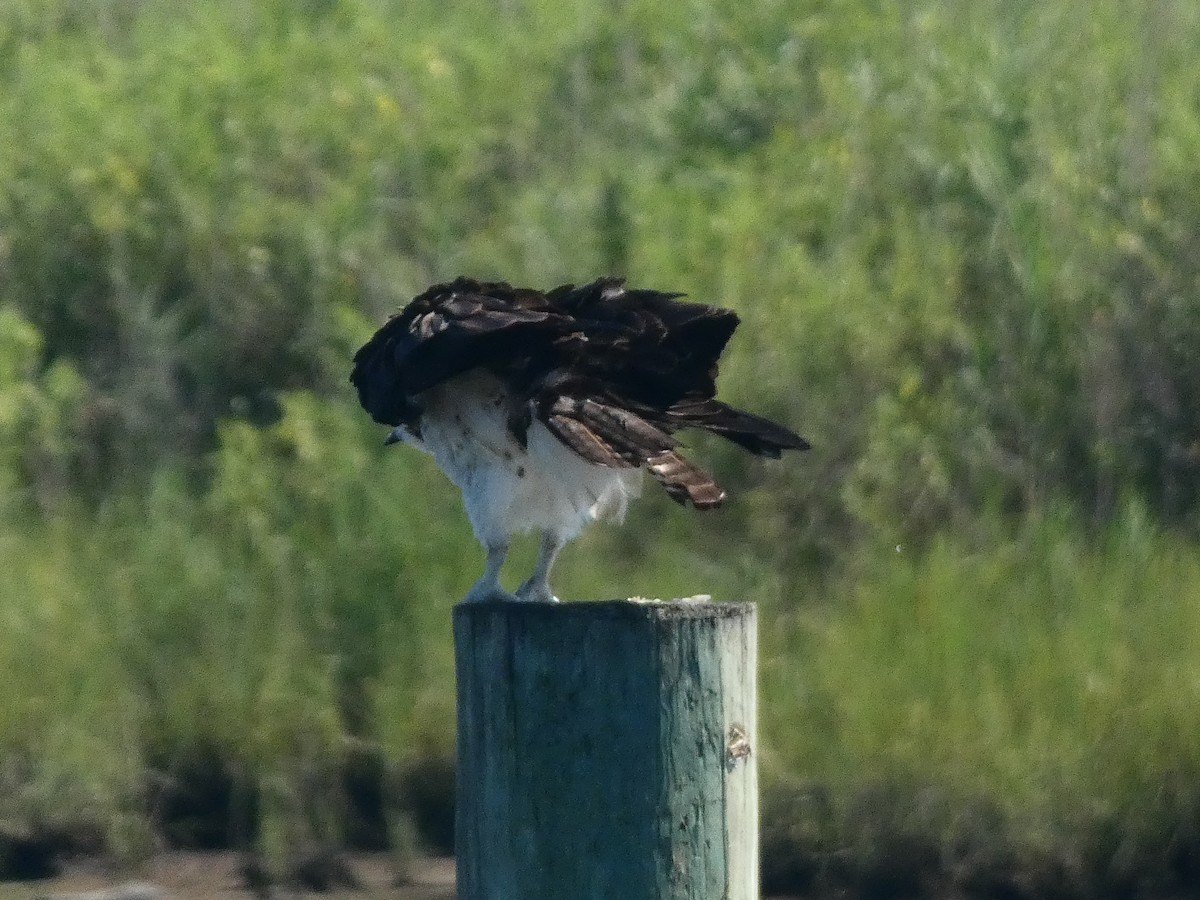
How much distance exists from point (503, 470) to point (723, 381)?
364 cm

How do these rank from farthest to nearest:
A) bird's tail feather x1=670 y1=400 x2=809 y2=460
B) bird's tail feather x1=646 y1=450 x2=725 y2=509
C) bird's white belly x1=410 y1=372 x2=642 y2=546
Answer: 1. bird's white belly x1=410 y1=372 x2=642 y2=546
2. bird's tail feather x1=670 y1=400 x2=809 y2=460
3. bird's tail feather x1=646 y1=450 x2=725 y2=509

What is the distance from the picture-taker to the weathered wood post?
2668 mm

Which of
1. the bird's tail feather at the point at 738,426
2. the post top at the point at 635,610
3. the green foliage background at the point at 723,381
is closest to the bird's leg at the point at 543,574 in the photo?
the bird's tail feather at the point at 738,426

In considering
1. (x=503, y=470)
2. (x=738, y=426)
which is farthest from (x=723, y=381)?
(x=738, y=426)

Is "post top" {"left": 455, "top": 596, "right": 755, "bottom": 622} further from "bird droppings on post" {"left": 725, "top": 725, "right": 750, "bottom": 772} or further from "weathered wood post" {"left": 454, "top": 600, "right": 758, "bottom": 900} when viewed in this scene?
"bird droppings on post" {"left": 725, "top": 725, "right": 750, "bottom": 772}

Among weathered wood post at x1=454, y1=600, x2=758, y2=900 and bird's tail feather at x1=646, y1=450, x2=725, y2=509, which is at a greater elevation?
bird's tail feather at x1=646, y1=450, x2=725, y2=509

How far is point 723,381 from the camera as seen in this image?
7457 millimetres

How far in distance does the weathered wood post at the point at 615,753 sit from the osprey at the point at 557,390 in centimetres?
57

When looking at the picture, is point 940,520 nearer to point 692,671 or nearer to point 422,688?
point 422,688

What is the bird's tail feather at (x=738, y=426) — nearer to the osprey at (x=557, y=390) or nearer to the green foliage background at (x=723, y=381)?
the osprey at (x=557, y=390)

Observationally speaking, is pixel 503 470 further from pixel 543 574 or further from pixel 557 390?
pixel 557 390

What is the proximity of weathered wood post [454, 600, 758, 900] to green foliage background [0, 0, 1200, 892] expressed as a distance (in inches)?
147

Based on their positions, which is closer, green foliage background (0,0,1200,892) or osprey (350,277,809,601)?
osprey (350,277,809,601)

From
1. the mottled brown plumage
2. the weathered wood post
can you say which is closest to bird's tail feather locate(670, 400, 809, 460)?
the mottled brown plumage
